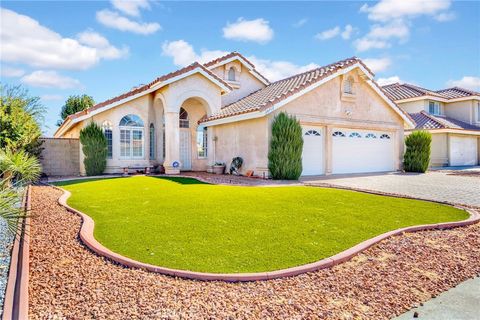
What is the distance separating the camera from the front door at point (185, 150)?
2244 cm

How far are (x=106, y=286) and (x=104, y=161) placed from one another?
54.5 ft

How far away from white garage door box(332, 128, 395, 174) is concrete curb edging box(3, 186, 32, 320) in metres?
17.5

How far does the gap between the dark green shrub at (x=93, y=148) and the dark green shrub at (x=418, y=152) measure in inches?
840

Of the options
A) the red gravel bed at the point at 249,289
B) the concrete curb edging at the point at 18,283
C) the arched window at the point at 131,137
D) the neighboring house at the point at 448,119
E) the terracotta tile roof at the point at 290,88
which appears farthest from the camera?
the neighboring house at the point at 448,119

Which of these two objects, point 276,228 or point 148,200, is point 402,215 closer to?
point 276,228

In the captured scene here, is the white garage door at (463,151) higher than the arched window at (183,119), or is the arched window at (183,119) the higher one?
the arched window at (183,119)

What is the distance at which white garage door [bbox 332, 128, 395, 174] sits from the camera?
66.9 feet

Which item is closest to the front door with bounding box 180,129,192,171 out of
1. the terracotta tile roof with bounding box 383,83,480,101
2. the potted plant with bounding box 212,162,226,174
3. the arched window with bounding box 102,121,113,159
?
the potted plant with bounding box 212,162,226,174

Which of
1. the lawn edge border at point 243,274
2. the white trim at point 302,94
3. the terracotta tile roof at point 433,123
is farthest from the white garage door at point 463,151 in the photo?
the lawn edge border at point 243,274

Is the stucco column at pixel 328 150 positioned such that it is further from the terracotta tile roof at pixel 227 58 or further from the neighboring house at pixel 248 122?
the terracotta tile roof at pixel 227 58

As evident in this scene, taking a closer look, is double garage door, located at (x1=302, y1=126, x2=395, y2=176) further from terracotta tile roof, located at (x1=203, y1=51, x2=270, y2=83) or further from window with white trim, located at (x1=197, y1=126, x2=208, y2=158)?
terracotta tile roof, located at (x1=203, y1=51, x2=270, y2=83)

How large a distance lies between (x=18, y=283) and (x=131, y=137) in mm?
16927

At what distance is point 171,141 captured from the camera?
19516 mm

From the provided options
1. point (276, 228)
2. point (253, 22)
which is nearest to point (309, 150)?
point (253, 22)
